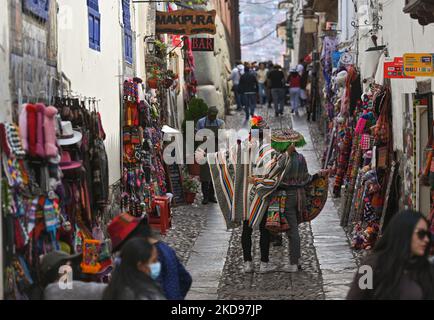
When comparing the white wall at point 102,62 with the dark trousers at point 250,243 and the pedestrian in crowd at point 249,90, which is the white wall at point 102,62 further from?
the pedestrian in crowd at point 249,90

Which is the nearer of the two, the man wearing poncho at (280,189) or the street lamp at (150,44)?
the man wearing poncho at (280,189)

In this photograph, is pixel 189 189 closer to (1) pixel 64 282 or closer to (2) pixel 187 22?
(2) pixel 187 22

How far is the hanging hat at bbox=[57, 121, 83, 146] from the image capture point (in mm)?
9587

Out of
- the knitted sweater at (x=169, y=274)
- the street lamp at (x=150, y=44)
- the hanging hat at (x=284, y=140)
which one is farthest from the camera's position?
the street lamp at (x=150, y=44)

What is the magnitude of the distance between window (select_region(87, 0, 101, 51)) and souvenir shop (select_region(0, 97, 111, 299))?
3.16 metres

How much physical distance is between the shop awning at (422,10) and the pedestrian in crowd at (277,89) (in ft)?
70.2

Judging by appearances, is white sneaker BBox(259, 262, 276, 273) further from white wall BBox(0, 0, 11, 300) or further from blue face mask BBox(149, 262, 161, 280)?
blue face mask BBox(149, 262, 161, 280)

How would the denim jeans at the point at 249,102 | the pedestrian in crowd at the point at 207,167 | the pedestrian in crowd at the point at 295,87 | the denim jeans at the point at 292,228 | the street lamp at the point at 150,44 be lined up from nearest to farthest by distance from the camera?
the denim jeans at the point at 292,228 → the pedestrian in crowd at the point at 207,167 → the street lamp at the point at 150,44 → the denim jeans at the point at 249,102 → the pedestrian in crowd at the point at 295,87

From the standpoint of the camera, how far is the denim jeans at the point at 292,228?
12188 mm

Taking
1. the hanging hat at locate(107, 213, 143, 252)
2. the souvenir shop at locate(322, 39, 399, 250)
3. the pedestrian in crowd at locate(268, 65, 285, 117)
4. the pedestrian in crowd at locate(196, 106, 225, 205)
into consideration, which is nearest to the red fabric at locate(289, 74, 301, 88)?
the pedestrian in crowd at locate(268, 65, 285, 117)

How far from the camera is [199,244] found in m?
14.4

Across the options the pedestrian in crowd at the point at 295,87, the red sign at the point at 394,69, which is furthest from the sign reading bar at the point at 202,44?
the red sign at the point at 394,69

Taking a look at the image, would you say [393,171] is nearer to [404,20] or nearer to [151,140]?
[404,20]

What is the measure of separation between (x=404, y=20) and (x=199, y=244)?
166 inches
